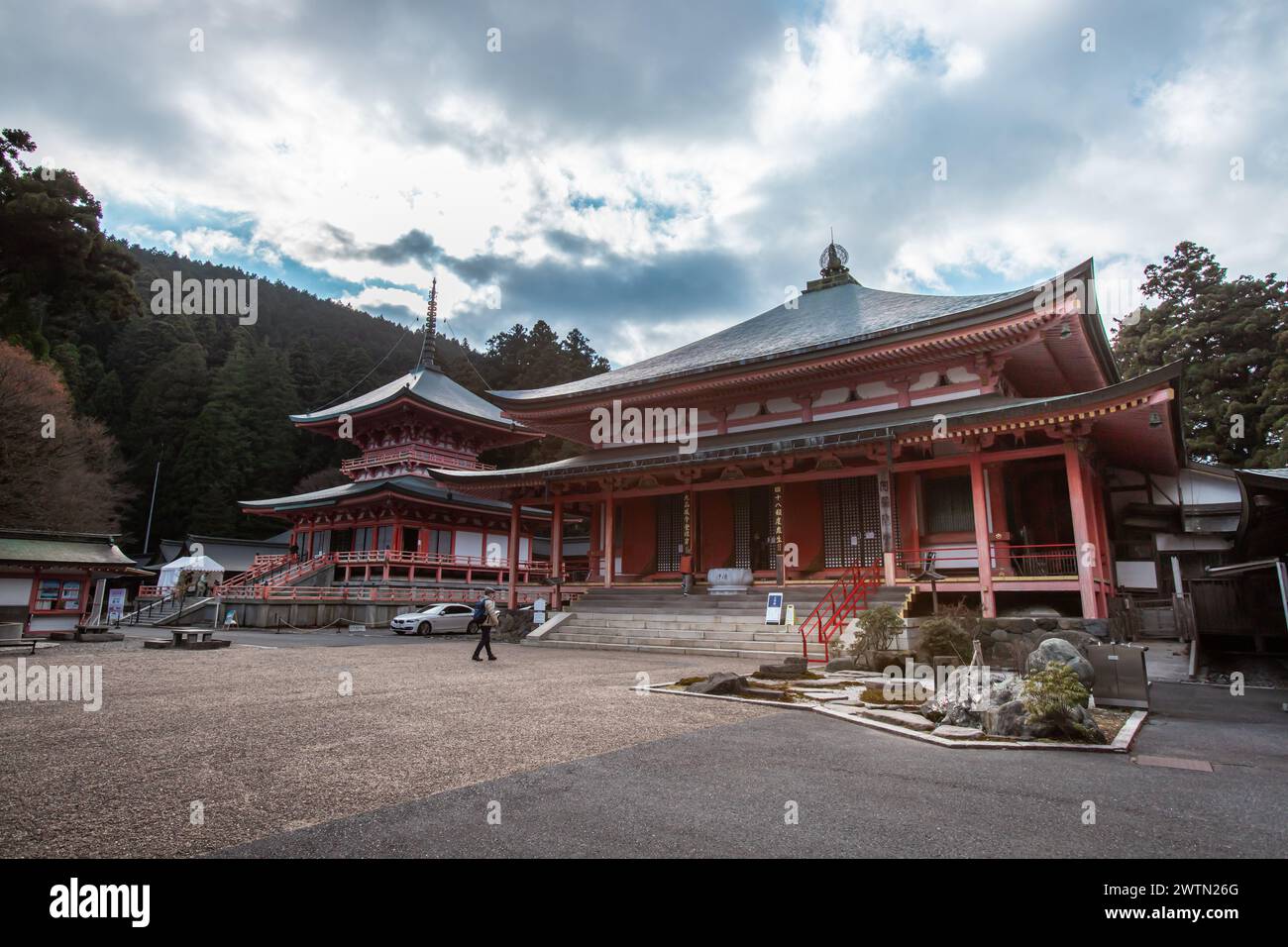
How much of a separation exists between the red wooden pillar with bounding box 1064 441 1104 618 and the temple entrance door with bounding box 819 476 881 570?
189 inches

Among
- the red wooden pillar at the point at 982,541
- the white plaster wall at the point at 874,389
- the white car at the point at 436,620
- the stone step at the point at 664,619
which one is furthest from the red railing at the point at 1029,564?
the white car at the point at 436,620

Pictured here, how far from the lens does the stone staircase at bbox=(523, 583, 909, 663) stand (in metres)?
14.4

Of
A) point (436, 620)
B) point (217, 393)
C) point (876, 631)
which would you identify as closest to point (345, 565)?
point (436, 620)

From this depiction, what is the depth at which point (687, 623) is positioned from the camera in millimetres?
16203

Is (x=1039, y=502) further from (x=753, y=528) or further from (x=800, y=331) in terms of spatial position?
(x=800, y=331)

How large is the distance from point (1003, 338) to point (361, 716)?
1596 cm

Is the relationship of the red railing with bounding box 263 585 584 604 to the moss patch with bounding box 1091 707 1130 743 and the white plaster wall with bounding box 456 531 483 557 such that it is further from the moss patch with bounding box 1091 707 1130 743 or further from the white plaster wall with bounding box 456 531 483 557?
the moss patch with bounding box 1091 707 1130 743

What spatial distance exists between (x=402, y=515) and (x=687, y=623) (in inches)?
869

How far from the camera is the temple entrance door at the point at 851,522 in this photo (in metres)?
18.4

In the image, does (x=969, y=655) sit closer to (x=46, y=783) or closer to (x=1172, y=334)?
(x=46, y=783)

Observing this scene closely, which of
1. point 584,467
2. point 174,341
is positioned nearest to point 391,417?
point 584,467

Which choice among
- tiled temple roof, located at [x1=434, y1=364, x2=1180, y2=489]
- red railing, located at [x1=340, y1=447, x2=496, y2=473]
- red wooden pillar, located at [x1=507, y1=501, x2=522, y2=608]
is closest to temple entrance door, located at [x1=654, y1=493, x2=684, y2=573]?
tiled temple roof, located at [x1=434, y1=364, x2=1180, y2=489]

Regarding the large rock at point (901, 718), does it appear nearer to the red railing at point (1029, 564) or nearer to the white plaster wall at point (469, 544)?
the red railing at point (1029, 564)

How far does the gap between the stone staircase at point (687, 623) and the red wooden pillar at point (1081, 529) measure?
3.44 metres
